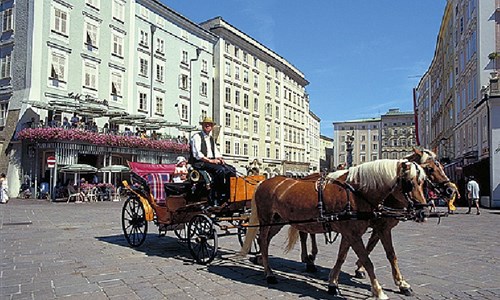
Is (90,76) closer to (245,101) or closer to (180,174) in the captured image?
(245,101)

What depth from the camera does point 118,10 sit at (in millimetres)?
36188

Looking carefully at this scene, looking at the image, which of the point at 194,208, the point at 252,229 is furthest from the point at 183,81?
the point at 252,229

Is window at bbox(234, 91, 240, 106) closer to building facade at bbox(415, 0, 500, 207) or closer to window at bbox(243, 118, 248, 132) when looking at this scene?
window at bbox(243, 118, 248, 132)

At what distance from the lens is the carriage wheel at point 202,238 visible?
748cm

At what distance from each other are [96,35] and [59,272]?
30.4 m

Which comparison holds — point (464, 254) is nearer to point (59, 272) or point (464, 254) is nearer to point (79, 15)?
point (59, 272)

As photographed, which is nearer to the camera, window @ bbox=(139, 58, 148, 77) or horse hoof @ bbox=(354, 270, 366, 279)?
horse hoof @ bbox=(354, 270, 366, 279)

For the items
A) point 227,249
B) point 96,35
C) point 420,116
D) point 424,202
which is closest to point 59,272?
point 227,249

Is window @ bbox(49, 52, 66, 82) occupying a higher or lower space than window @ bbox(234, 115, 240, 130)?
higher

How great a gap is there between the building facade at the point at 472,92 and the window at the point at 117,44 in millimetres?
25931

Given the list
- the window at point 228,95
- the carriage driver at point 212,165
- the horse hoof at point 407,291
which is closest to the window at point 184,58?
the window at point 228,95

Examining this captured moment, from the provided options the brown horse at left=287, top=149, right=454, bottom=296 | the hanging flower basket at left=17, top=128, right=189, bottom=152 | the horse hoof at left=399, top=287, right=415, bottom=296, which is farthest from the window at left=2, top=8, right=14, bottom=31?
the horse hoof at left=399, top=287, right=415, bottom=296

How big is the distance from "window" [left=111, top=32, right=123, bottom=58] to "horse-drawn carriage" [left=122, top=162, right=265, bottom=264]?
28.6 metres

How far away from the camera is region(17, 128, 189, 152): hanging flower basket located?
2788 centimetres
